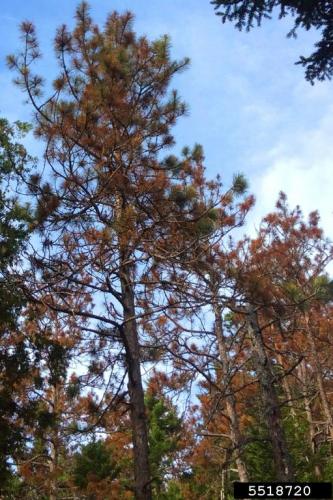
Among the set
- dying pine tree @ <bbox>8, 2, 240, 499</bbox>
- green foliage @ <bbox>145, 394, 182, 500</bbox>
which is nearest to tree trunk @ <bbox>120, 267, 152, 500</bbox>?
dying pine tree @ <bbox>8, 2, 240, 499</bbox>

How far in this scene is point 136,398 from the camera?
6.31 metres

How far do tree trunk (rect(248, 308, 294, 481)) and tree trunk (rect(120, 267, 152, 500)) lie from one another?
5.35ft

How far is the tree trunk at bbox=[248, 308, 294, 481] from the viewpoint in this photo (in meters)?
5.97

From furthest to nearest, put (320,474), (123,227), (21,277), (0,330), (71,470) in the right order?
(71,470) < (320,474) < (0,330) < (21,277) < (123,227)

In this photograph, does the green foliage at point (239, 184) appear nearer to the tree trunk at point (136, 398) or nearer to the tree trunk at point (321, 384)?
the tree trunk at point (136, 398)

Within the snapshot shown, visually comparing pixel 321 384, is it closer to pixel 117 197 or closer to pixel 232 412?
pixel 232 412

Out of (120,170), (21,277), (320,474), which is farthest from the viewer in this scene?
(320,474)

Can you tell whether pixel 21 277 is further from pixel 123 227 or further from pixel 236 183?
pixel 236 183

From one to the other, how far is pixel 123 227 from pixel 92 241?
734 mm

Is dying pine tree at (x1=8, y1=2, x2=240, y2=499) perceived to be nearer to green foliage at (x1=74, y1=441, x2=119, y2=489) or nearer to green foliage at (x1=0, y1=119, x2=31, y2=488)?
green foliage at (x1=0, y1=119, x2=31, y2=488)

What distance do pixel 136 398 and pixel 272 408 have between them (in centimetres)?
180

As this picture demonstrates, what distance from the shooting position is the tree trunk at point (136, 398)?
18.7 ft

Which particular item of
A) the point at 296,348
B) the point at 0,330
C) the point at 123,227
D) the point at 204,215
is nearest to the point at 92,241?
the point at 123,227

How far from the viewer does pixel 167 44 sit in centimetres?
717
